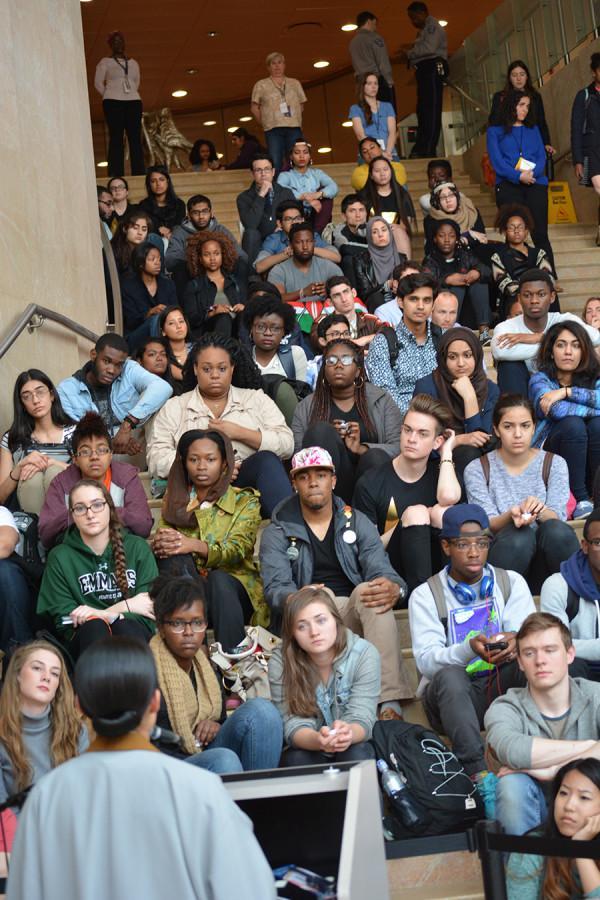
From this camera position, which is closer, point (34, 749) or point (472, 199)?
point (34, 749)

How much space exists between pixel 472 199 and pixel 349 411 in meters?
6.89

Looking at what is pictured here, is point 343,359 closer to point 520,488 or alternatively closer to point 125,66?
point 520,488

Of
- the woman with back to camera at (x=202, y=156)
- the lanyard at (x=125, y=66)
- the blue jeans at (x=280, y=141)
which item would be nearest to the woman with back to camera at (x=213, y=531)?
the blue jeans at (x=280, y=141)

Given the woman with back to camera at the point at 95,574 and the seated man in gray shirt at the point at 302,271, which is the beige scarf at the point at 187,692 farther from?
the seated man in gray shirt at the point at 302,271

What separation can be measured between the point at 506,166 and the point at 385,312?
3.13 metres

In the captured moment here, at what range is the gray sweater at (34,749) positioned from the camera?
13.8 ft

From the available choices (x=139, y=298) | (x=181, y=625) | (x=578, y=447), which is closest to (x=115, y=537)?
(x=181, y=625)

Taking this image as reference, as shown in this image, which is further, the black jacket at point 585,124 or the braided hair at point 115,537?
the black jacket at point 585,124

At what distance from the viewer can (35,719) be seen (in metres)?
4.31

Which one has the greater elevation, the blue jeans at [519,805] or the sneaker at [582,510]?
the sneaker at [582,510]

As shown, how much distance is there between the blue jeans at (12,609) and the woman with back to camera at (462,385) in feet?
7.00

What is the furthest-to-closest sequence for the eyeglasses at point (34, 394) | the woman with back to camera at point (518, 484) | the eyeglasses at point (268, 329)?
the eyeglasses at point (268, 329)
the eyeglasses at point (34, 394)
the woman with back to camera at point (518, 484)

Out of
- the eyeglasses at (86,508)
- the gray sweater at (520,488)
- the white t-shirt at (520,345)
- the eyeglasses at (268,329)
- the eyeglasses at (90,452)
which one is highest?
the eyeglasses at (268,329)

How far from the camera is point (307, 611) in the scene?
467 centimetres
